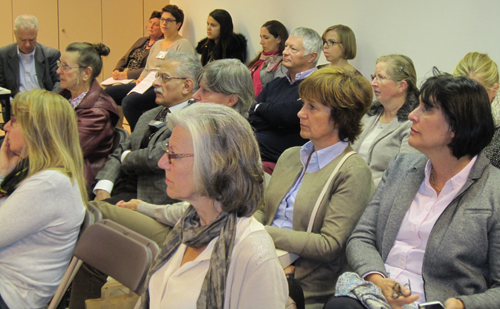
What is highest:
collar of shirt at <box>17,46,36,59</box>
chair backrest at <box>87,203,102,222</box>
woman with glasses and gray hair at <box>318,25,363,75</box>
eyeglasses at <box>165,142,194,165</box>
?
woman with glasses and gray hair at <box>318,25,363,75</box>

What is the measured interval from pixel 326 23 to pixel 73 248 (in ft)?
10.4

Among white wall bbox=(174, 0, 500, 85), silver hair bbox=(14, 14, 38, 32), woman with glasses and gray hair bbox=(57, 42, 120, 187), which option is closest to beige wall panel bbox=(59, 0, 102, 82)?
silver hair bbox=(14, 14, 38, 32)

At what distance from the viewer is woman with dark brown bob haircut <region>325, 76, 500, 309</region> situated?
66.0 inches

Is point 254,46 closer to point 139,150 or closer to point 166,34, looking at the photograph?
point 166,34

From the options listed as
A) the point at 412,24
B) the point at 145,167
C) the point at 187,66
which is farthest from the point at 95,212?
the point at 412,24

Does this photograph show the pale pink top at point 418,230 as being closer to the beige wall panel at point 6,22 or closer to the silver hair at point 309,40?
the silver hair at point 309,40

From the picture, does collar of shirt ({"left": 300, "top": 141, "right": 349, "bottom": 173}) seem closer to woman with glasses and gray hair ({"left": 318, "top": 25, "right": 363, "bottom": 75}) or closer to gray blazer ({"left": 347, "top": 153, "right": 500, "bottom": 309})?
gray blazer ({"left": 347, "top": 153, "right": 500, "bottom": 309})

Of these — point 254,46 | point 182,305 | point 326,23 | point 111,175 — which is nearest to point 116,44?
point 254,46

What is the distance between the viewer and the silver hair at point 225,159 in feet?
4.66

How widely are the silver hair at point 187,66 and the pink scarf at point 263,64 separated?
131cm

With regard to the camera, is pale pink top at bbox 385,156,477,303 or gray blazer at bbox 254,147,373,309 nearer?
pale pink top at bbox 385,156,477,303

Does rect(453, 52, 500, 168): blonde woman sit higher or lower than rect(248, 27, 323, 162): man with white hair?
higher

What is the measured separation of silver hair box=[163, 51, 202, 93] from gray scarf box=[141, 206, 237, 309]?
1.68 m

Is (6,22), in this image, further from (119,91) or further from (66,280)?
(66,280)
